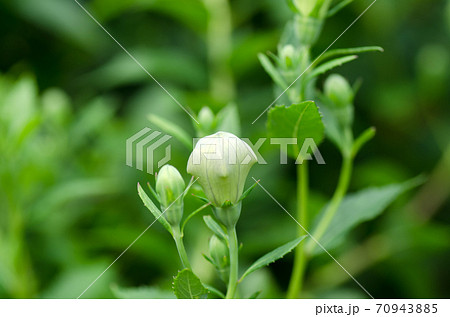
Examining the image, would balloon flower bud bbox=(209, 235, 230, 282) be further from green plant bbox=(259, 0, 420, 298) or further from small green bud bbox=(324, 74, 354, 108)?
small green bud bbox=(324, 74, 354, 108)

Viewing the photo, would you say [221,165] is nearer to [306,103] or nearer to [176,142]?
[306,103]

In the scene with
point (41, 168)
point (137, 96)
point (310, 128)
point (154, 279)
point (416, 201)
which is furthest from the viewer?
point (137, 96)

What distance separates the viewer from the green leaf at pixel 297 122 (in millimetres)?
567

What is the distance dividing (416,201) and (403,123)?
0.17 meters

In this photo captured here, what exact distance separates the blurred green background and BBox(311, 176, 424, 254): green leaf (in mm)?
228

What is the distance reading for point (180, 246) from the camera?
1.66 ft

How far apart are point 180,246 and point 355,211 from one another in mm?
278

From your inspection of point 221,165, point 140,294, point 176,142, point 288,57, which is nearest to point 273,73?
point 288,57

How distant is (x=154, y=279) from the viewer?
1062 millimetres

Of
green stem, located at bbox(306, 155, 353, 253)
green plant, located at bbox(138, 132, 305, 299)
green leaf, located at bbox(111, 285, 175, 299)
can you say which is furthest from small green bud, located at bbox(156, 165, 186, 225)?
green stem, located at bbox(306, 155, 353, 253)

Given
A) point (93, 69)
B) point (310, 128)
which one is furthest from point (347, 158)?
point (93, 69)

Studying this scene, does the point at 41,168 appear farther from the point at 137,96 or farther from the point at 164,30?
the point at 164,30

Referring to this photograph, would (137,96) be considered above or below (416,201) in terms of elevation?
above
